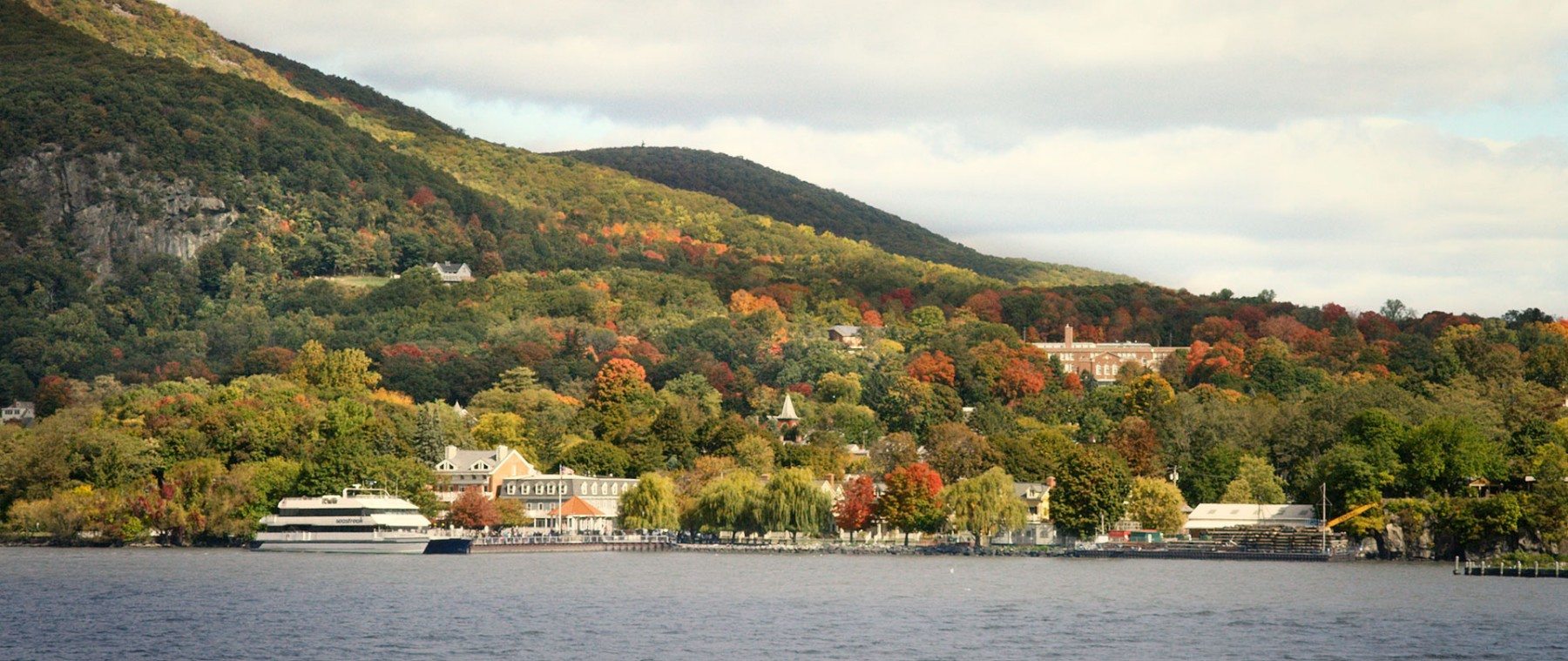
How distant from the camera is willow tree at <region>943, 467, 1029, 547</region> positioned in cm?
11681

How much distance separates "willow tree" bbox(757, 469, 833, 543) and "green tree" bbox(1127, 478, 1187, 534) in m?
18.5

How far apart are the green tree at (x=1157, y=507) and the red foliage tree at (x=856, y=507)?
15.6 metres

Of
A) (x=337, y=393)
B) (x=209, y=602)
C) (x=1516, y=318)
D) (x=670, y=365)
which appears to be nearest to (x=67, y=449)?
(x=337, y=393)

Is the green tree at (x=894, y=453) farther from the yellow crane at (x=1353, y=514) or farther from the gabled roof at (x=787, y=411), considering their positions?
the yellow crane at (x=1353, y=514)

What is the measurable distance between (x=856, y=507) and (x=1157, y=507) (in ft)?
59.2

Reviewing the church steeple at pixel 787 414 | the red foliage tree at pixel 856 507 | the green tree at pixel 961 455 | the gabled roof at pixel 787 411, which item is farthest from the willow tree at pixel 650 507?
the gabled roof at pixel 787 411

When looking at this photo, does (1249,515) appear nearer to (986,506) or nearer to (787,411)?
(986,506)

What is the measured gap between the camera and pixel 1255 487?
406ft

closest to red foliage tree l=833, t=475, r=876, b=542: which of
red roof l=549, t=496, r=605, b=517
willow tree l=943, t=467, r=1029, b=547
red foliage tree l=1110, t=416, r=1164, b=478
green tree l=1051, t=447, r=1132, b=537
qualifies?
willow tree l=943, t=467, r=1029, b=547

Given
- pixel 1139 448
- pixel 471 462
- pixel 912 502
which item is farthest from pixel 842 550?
pixel 471 462

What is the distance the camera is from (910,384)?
6649 inches

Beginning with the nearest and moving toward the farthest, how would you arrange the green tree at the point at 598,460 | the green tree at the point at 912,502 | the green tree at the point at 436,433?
the green tree at the point at 912,502
the green tree at the point at 598,460
the green tree at the point at 436,433

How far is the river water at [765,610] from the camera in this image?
6253cm

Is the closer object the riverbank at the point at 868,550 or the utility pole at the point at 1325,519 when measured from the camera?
the utility pole at the point at 1325,519
